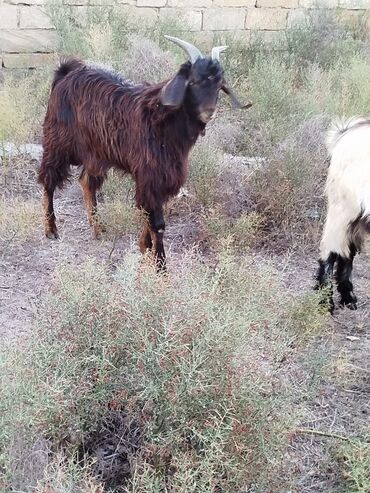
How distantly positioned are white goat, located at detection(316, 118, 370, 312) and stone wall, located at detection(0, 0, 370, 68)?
21.3ft

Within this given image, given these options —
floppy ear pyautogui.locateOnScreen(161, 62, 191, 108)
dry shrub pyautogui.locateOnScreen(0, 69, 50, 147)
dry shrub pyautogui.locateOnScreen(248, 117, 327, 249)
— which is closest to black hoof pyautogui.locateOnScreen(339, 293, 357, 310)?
dry shrub pyautogui.locateOnScreen(248, 117, 327, 249)

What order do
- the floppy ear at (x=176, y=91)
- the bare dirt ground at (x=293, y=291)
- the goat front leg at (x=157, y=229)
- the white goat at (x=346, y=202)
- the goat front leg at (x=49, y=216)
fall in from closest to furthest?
the bare dirt ground at (x=293, y=291) → the white goat at (x=346, y=202) → the floppy ear at (x=176, y=91) → the goat front leg at (x=157, y=229) → the goat front leg at (x=49, y=216)

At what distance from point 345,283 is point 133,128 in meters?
1.87

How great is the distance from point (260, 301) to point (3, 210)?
2900 millimetres

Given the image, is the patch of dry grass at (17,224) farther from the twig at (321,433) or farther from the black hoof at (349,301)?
the twig at (321,433)

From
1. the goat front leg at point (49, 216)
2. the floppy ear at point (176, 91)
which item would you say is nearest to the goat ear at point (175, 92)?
the floppy ear at point (176, 91)

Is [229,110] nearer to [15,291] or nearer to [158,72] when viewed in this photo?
[158,72]

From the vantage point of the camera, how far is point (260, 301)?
3670mm

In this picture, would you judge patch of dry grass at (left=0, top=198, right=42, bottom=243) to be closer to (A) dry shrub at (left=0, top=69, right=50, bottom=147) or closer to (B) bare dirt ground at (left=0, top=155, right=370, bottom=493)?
(B) bare dirt ground at (left=0, top=155, right=370, bottom=493)

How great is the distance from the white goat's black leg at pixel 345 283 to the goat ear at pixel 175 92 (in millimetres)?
1582

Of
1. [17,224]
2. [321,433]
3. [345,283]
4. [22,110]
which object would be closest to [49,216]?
[17,224]

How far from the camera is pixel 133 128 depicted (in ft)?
16.8

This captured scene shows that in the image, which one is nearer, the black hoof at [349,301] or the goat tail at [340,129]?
the goat tail at [340,129]

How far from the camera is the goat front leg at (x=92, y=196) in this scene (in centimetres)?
584
